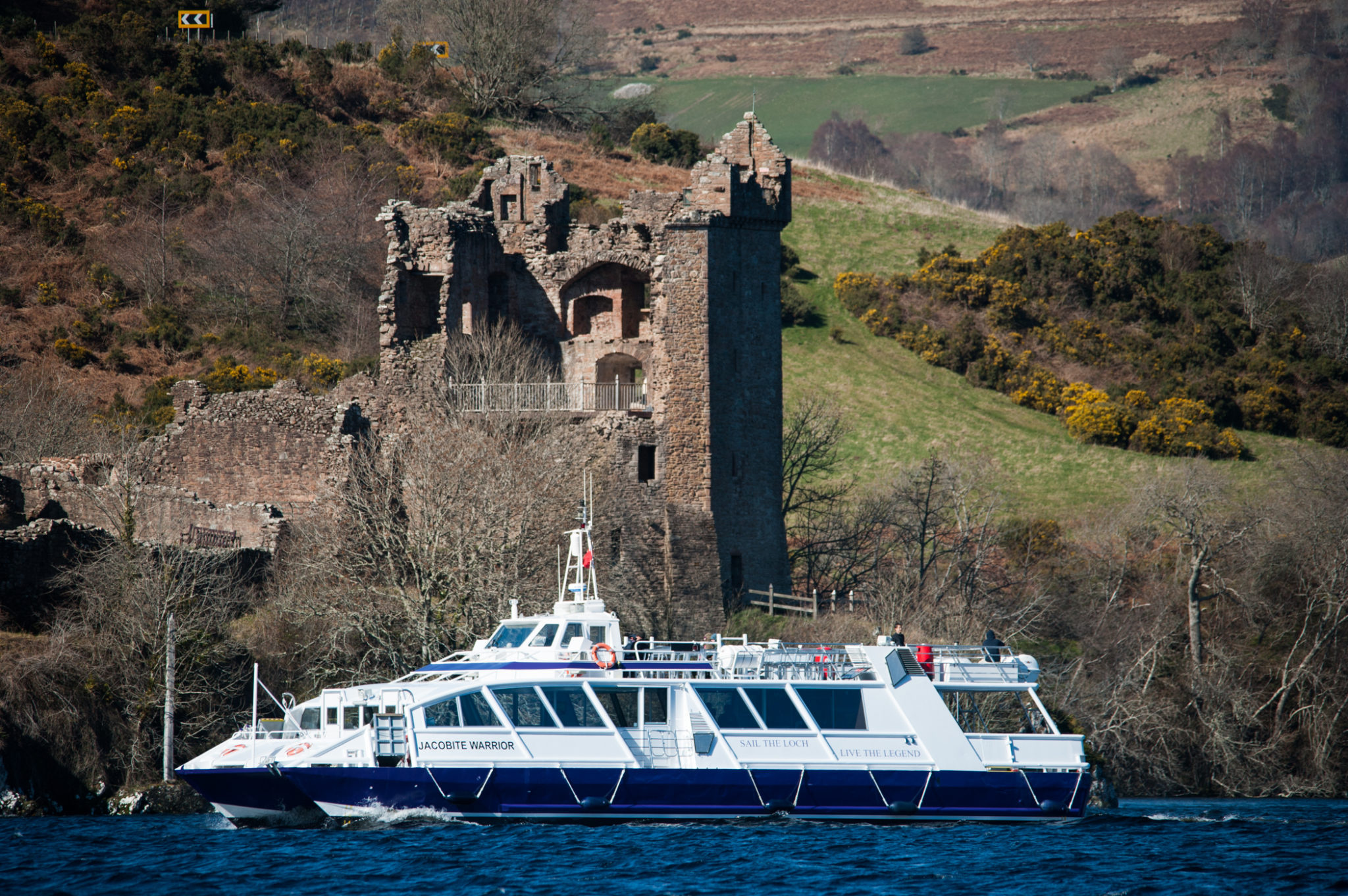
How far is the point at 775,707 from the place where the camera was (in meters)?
36.1

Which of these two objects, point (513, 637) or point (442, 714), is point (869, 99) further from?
point (442, 714)

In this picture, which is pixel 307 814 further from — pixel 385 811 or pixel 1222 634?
pixel 1222 634

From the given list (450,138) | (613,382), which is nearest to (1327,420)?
(613,382)

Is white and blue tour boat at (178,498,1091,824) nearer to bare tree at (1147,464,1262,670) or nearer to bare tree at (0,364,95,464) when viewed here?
bare tree at (1147,464,1262,670)

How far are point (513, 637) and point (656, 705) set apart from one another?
10.7 feet

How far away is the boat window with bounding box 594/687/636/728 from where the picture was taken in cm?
3556

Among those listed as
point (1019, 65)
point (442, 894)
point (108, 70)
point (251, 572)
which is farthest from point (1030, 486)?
point (1019, 65)

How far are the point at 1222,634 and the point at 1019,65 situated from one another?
150m

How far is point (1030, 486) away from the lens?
69688 mm

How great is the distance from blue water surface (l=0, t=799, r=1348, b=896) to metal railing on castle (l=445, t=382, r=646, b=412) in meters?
17.9

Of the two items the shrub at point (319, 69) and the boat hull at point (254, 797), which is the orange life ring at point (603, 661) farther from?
the shrub at point (319, 69)

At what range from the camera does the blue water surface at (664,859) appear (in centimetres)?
2961

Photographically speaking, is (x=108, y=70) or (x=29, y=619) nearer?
(x=29, y=619)

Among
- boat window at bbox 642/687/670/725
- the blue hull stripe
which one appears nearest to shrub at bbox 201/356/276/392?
the blue hull stripe
